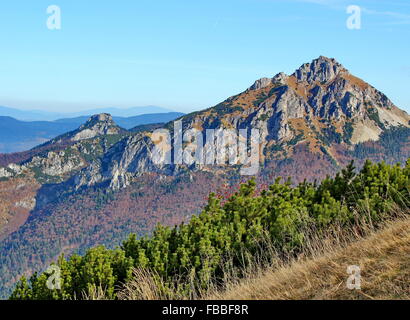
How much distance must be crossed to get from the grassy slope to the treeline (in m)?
2.30

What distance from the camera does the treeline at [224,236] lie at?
38.9 ft

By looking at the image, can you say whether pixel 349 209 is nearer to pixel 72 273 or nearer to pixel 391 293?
pixel 391 293

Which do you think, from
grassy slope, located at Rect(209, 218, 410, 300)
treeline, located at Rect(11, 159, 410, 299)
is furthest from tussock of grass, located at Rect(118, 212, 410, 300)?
treeline, located at Rect(11, 159, 410, 299)

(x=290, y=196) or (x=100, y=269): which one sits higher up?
(x=290, y=196)

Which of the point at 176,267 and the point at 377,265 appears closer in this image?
the point at 377,265

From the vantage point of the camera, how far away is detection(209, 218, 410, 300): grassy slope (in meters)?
6.22

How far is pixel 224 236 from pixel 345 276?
6.99 metres

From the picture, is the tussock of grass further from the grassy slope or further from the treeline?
the treeline

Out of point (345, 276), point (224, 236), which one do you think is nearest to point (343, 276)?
point (345, 276)

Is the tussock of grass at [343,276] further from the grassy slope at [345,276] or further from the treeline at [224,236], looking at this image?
the treeline at [224,236]

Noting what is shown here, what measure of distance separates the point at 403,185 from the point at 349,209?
2.12 meters
